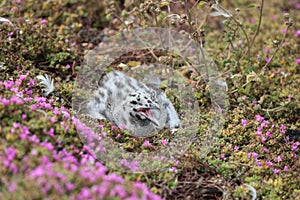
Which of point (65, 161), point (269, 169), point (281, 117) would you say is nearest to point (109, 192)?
point (65, 161)

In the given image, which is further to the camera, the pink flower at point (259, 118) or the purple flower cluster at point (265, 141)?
the pink flower at point (259, 118)

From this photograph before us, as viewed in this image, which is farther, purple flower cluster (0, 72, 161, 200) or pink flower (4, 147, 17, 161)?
pink flower (4, 147, 17, 161)

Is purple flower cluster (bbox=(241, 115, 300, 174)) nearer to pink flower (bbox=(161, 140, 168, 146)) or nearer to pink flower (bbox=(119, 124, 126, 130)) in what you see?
pink flower (bbox=(161, 140, 168, 146))

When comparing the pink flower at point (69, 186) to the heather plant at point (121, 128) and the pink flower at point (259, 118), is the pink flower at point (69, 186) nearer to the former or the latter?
the heather plant at point (121, 128)

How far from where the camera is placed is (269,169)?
11.8 feet

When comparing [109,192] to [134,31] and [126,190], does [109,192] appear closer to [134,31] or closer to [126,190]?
[126,190]

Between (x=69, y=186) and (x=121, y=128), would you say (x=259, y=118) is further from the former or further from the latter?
(x=69, y=186)

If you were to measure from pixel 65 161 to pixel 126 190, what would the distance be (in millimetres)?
469

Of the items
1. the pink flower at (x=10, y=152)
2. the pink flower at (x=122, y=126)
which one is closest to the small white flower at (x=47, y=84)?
the pink flower at (x=122, y=126)

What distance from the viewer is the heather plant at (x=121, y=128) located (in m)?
2.81

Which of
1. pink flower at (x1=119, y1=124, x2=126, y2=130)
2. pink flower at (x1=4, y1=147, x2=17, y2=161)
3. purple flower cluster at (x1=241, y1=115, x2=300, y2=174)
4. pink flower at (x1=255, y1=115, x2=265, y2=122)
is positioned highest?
pink flower at (x1=4, y1=147, x2=17, y2=161)

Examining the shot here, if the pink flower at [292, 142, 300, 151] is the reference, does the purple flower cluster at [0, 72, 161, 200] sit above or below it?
above

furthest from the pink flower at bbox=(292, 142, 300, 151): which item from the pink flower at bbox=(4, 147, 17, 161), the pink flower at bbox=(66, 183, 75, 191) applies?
the pink flower at bbox=(4, 147, 17, 161)

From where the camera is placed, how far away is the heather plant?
9.23 feet
